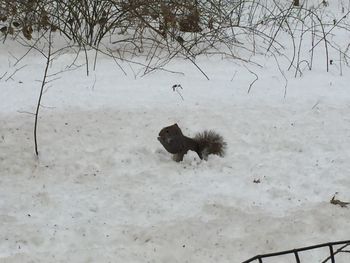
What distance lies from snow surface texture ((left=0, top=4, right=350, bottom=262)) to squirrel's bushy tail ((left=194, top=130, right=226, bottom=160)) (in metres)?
0.06

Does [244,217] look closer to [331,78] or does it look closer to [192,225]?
[192,225]

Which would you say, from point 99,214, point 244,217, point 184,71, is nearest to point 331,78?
point 184,71

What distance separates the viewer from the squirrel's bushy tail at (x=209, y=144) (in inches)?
132

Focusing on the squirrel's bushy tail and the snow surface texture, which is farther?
the squirrel's bushy tail

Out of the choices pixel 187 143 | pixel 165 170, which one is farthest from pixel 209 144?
pixel 165 170

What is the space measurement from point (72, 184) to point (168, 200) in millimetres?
533

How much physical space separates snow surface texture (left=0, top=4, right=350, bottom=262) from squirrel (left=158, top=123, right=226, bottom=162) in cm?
6

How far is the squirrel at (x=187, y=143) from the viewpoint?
3305 millimetres

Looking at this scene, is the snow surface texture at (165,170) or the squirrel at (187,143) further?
the squirrel at (187,143)

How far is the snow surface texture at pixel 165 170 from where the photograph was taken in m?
2.58

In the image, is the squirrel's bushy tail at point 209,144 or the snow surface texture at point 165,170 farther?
the squirrel's bushy tail at point 209,144

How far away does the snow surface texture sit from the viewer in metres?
2.58

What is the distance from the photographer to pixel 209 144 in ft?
11.0

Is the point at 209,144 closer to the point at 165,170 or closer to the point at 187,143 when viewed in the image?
the point at 187,143
